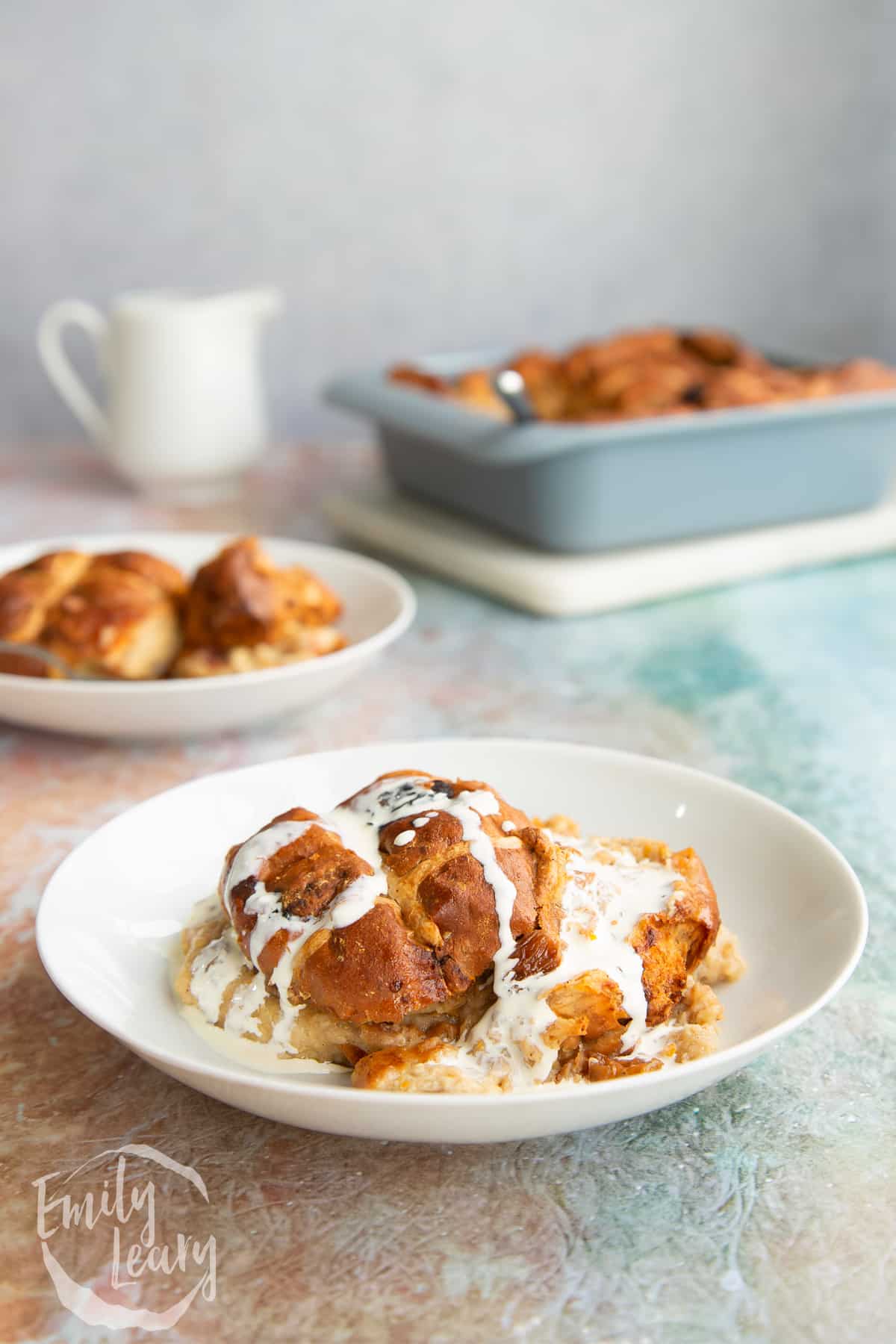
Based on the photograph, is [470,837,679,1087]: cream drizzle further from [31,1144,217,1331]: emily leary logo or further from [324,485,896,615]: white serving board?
[324,485,896,615]: white serving board

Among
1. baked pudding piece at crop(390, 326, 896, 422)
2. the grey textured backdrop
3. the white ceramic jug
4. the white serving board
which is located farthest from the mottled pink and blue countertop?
the grey textured backdrop

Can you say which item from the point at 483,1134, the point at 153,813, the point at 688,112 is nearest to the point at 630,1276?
the point at 483,1134

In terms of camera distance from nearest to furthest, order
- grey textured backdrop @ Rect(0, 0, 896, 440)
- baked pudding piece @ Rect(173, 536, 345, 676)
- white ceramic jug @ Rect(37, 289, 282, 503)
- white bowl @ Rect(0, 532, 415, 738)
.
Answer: white bowl @ Rect(0, 532, 415, 738) → baked pudding piece @ Rect(173, 536, 345, 676) → white ceramic jug @ Rect(37, 289, 282, 503) → grey textured backdrop @ Rect(0, 0, 896, 440)

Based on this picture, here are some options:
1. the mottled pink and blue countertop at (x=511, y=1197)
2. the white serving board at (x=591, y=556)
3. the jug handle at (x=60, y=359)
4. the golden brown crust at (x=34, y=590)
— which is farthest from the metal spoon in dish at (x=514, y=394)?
the jug handle at (x=60, y=359)

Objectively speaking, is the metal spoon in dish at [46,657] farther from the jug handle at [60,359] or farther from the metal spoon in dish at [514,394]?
the jug handle at [60,359]

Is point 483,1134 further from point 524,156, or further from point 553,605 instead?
point 524,156

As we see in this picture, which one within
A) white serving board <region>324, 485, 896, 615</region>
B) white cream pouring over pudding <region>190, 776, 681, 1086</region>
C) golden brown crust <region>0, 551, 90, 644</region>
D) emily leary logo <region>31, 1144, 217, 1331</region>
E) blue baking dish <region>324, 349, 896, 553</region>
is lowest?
white serving board <region>324, 485, 896, 615</region>
